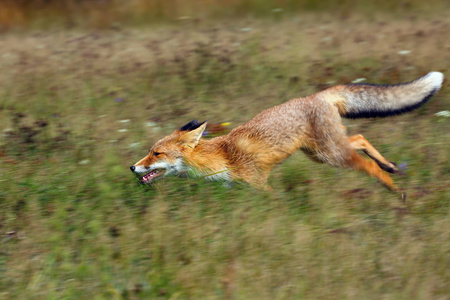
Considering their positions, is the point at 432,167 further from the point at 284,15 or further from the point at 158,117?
the point at 284,15

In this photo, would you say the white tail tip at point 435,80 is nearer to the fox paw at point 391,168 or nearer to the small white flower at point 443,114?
the fox paw at point 391,168

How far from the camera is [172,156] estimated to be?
537 centimetres

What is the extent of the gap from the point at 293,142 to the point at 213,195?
0.95 metres

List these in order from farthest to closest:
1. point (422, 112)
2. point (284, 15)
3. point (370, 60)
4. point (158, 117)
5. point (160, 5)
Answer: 1. point (160, 5)
2. point (284, 15)
3. point (370, 60)
4. point (158, 117)
5. point (422, 112)

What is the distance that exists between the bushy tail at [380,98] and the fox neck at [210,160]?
1232mm

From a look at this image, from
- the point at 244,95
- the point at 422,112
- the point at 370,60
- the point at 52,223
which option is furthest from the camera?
the point at 370,60

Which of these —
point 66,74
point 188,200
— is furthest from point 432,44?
point 66,74

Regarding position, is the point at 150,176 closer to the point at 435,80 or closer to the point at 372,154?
the point at 372,154

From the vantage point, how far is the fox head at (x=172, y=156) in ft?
17.4

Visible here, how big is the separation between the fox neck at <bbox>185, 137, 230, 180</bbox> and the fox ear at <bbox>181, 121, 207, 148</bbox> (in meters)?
0.08

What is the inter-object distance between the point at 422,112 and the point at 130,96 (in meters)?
4.51

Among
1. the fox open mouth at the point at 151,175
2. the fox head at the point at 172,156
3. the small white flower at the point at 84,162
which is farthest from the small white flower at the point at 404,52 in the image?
the small white flower at the point at 84,162

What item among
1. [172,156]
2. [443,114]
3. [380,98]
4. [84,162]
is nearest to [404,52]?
[443,114]

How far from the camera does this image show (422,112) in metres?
7.02
